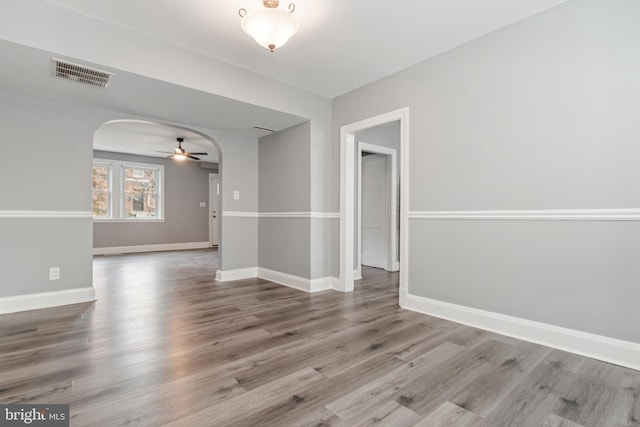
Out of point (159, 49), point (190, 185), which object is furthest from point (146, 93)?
point (190, 185)

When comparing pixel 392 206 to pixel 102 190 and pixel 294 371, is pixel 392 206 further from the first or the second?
pixel 102 190

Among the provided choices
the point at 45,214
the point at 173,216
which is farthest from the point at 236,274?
the point at 173,216

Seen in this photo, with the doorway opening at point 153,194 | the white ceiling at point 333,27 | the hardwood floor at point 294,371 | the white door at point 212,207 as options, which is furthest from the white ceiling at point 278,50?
the white door at point 212,207

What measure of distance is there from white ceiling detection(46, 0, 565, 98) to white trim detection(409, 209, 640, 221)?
1.52 m

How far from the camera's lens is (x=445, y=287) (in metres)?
2.84

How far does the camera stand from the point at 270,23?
2.03m

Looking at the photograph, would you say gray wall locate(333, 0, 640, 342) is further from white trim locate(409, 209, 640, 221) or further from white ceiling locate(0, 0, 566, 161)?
white ceiling locate(0, 0, 566, 161)

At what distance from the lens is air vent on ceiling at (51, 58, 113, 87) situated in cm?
244

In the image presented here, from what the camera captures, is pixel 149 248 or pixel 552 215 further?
pixel 149 248

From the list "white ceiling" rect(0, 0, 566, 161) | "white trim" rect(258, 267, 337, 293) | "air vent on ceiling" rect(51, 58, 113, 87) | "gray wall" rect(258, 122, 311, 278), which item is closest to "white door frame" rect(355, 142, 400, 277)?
"white trim" rect(258, 267, 337, 293)

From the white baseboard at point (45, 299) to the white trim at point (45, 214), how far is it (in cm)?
79

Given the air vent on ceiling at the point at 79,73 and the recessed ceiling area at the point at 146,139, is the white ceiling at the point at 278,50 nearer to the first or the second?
the air vent on ceiling at the point at 79,73

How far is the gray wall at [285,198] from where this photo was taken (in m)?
3.99

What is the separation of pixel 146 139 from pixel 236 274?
3801mm
